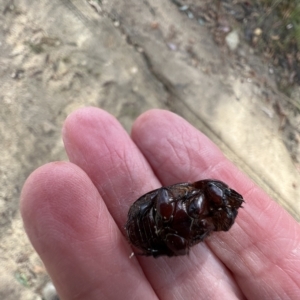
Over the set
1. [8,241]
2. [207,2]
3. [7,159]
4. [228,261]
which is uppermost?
[207,2]

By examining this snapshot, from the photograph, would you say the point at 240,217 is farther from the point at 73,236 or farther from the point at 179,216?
the point at 73,236

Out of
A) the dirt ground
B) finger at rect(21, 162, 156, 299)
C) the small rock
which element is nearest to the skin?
finger at rect(21, 162, 156, 299)

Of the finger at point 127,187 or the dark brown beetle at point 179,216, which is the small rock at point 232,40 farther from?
the dark brown beetle at point 179,216

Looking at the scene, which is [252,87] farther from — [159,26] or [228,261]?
[228,261]

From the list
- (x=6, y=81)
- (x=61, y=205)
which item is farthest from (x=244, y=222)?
(x=6, y=81)

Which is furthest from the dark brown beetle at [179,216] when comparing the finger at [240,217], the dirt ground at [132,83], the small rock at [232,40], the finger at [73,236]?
the small rock at [232,40]

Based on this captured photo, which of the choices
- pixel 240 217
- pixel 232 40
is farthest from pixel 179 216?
pixel 232 40
